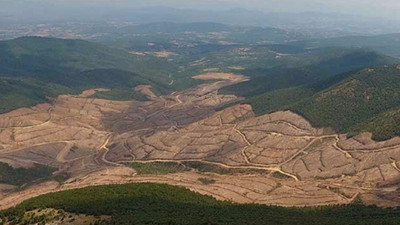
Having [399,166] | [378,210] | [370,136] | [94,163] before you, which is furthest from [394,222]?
[94,163]

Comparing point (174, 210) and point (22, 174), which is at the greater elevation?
point (174, 210)

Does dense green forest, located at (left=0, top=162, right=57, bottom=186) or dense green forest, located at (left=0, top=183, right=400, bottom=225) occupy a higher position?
dense green forest, located at (left=0, top=183, right=400, bottom=225)

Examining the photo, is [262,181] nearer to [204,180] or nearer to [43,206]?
[204,180]

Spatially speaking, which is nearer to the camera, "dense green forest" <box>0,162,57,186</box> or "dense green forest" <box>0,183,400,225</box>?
"dense green forest" <box>0,183,400,225</box>

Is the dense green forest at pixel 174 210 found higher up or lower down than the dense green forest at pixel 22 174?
higher up

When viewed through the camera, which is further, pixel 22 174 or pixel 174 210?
pixel 22 174

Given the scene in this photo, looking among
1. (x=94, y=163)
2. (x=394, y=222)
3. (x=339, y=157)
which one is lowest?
(x=94, y=163)

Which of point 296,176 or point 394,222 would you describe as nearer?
point 394,222

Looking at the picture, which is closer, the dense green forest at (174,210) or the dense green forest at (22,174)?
the dense green forest at (174,210)
